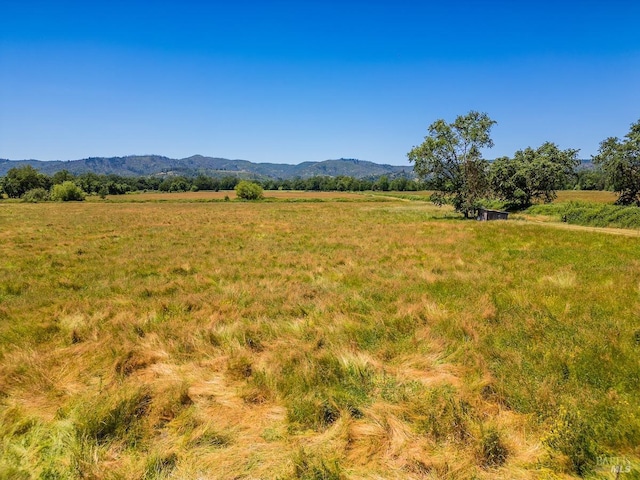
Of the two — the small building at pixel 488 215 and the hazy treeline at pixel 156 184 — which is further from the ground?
the hazy treeline at pixel 156 184

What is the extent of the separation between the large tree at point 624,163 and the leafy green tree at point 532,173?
967 centimetres

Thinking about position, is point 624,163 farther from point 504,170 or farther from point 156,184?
point 156,184

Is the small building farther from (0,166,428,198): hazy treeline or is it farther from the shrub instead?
(0,166,428,198): hazy treeline

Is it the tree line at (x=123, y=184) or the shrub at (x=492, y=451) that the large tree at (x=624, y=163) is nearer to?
the shrub at (x=492, y=451)

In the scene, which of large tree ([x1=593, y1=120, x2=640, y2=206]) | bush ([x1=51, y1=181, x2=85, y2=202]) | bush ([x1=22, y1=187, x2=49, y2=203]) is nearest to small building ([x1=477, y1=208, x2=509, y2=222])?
large tree ([x1=593, y1=120, x2=640, y2=206])

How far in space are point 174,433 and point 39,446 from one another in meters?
1.42

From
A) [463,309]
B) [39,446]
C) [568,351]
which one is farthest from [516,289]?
[39,446]

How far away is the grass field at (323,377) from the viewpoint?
3.40 metres

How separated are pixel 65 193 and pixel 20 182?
97.9ft

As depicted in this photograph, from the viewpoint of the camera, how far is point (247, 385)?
4.73m

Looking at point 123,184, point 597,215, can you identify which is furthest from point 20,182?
point 597,215

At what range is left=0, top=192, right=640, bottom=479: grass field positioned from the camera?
3.40 m

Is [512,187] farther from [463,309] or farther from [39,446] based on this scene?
[39,446]

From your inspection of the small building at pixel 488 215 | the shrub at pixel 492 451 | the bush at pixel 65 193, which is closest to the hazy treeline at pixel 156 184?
the bush at pixel 65 193
